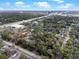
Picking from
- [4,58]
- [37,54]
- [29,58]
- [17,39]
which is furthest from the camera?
[17,39]

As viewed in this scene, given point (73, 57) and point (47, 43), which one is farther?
point (47, 43)

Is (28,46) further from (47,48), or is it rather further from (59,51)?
(59,51)

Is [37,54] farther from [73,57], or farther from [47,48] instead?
[73,57]

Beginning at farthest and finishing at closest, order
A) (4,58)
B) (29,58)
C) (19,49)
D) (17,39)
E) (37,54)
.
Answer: (17,39) → (19,49) → (37,54) → (29,58) → (4,58)

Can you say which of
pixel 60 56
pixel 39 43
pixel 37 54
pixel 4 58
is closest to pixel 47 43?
pixel 39 43

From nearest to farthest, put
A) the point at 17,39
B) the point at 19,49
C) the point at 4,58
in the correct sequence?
the point at 4,58 < the point at 19,49 < the point at 17,39

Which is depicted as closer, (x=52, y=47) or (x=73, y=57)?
(x=73, y=57)

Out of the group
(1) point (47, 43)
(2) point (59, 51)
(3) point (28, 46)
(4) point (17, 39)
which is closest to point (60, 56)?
(2) point (59, 51)

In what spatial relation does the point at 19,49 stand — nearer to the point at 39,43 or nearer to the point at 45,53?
the point at 39,43
